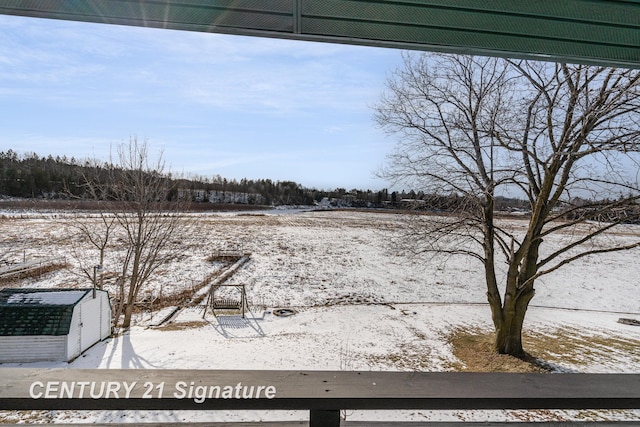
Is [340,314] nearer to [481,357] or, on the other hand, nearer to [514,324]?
[481,357]

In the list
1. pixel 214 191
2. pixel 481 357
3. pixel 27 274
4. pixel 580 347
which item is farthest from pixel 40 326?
pixel 214 191

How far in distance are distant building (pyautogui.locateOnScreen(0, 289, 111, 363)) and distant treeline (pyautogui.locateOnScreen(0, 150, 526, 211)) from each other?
3.36m

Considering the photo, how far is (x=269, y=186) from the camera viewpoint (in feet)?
242

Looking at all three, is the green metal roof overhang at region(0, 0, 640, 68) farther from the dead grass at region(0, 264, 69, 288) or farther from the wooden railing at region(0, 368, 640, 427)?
the dead grass at region(0, 264, 69, 288)

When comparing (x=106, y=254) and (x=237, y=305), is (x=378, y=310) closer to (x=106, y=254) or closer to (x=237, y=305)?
(x=237, y=305)

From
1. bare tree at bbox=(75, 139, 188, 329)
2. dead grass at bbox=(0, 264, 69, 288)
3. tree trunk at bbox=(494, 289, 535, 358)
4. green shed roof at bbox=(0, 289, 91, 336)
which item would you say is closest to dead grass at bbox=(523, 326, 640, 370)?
tree trunk at bbox=(494, 289, 535, 358)

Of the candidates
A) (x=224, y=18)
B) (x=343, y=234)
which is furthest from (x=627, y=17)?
(x=343, y=234)

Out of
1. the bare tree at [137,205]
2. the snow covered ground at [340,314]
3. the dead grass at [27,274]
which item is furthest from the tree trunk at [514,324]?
the dead grass at [27,274]

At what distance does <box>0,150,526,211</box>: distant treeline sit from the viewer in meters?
8.06

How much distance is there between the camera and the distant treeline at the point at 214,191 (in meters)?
8.06

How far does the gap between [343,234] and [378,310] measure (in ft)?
57.0

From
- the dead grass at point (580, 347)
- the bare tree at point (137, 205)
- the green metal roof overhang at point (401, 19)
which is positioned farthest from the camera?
the bare tree at point (137, 205)

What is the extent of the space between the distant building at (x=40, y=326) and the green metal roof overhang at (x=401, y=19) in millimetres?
6645

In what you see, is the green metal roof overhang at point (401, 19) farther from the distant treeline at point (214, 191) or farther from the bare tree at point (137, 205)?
the bare tree at point (137, 205)
